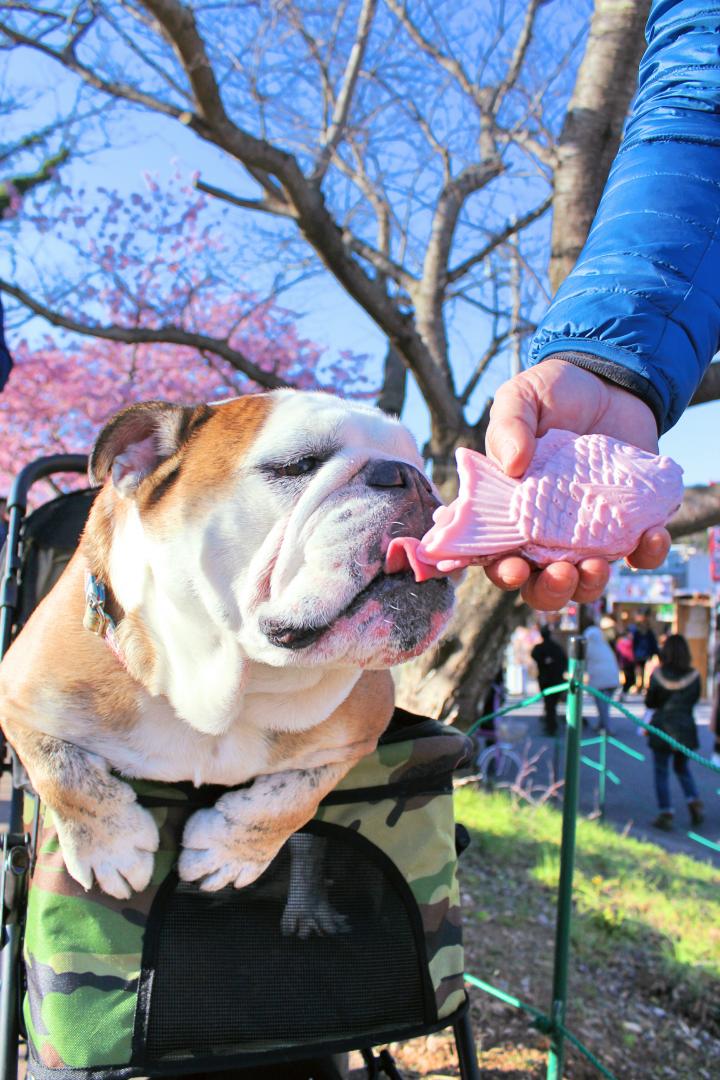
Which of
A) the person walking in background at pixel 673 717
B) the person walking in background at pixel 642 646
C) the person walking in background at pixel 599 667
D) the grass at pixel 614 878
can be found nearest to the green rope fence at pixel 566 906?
the grass at pixel 614 878

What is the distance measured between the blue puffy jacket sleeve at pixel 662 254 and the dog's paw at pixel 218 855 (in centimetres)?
101

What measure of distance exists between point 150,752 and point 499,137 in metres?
7.91

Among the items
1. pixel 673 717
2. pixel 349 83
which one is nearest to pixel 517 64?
pixel 349 83

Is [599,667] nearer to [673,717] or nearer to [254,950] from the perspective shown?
[673,717]

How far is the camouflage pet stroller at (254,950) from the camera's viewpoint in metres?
1.33

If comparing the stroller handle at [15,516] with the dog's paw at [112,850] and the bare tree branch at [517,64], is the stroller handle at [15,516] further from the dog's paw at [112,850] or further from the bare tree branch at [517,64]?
the bare tree branch at [517,64]

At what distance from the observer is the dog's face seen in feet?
4.46

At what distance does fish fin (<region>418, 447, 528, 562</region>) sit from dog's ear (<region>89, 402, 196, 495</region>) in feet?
2.13

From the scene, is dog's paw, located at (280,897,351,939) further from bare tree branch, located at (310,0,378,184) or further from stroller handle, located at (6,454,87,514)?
bare tree branch, located at (310,0,378,184)

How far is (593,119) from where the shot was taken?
453 cm

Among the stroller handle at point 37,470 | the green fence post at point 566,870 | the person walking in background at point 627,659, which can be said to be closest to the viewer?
the stroller handle at point 37,470

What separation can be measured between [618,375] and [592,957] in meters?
2.89

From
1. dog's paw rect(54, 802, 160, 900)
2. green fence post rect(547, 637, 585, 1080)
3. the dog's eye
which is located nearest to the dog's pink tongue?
the dog's eye

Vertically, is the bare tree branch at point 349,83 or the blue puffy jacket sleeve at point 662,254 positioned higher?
the bare tree branch at point 349,83
